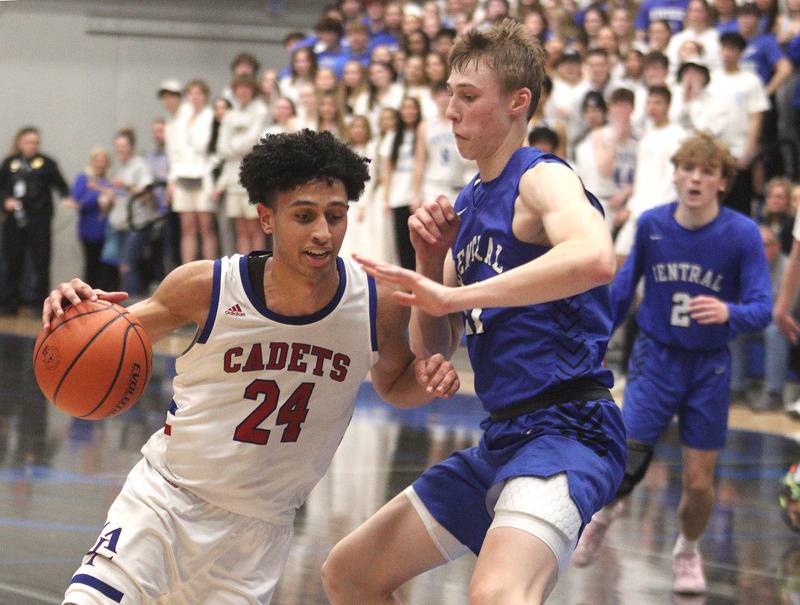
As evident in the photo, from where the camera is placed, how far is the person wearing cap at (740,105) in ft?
36.1

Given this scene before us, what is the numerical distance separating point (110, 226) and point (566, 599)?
38.0ft

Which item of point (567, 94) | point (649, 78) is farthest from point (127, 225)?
point (649, 78)

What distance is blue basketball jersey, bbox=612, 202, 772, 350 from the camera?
19.8 ft

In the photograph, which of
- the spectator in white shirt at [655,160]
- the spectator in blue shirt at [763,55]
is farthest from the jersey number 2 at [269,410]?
the spectator in blue shirt at [763,55]

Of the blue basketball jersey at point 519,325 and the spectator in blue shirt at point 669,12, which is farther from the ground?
the spectator in blue shirt at point 669,12

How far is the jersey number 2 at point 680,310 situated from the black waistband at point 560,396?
99.8 inches

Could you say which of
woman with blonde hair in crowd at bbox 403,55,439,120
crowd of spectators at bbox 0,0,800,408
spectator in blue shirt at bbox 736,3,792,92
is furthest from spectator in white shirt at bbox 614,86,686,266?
woman with blonde hair in crowd at bbox 403,55,439,120

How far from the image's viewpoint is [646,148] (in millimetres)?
10766

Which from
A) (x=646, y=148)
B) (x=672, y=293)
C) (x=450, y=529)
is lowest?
(x=450, y=529)

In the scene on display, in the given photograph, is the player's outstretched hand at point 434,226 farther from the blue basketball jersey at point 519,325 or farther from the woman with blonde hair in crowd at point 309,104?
the woman with blonde hair in crowd at point 309,104

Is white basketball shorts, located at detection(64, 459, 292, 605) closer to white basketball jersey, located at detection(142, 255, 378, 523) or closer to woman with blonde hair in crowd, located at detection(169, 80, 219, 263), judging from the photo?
white basketball jersey, located at detection(142, 255, 378, 523)

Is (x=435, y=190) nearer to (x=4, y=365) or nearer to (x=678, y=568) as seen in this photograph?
(x=4, y=365)

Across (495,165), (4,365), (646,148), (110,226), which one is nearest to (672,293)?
(495,165)

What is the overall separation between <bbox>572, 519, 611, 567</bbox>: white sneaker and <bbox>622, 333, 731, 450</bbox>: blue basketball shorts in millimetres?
439
